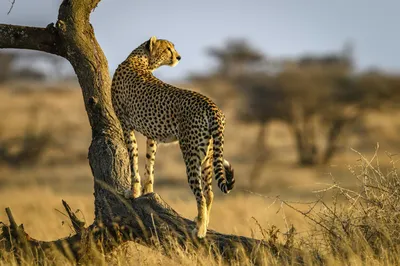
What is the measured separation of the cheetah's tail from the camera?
537 centimetres

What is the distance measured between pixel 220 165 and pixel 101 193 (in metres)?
1.01

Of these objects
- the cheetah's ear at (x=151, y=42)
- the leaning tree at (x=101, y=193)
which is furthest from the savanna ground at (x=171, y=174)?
the cheetah's ear at (x=151, y=42)

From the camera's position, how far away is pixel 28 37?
20.2ft

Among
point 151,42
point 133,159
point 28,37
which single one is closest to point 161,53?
point 151,42

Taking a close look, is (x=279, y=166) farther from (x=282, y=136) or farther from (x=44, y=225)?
(x=44, y=225)

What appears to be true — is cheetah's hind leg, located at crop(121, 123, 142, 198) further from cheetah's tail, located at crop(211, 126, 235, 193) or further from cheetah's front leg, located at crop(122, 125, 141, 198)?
cheetah's tail, located at crop(211, 126, 235, 193)

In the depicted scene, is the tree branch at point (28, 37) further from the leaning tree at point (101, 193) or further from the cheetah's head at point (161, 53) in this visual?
the cheetah's head at point (161, 53)

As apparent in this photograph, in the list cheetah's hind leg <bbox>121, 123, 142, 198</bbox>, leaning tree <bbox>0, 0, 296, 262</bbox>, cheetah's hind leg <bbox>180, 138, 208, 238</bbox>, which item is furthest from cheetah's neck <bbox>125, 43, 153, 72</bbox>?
cheetah's hind leg <bbox>180, 138, 208, 238</bbox>

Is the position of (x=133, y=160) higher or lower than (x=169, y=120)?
lower

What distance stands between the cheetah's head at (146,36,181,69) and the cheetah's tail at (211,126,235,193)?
1354 mm

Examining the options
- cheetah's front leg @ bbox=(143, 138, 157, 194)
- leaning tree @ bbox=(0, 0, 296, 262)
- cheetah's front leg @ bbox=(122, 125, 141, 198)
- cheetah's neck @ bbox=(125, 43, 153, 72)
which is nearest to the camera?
leaning tree @ bbox=(0, 0, 296, 262)

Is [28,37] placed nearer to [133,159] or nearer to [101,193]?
[133,159]

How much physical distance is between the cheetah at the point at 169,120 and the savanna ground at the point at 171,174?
60 centimetres

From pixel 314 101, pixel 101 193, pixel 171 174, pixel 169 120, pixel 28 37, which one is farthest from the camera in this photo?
pixel 314 101
